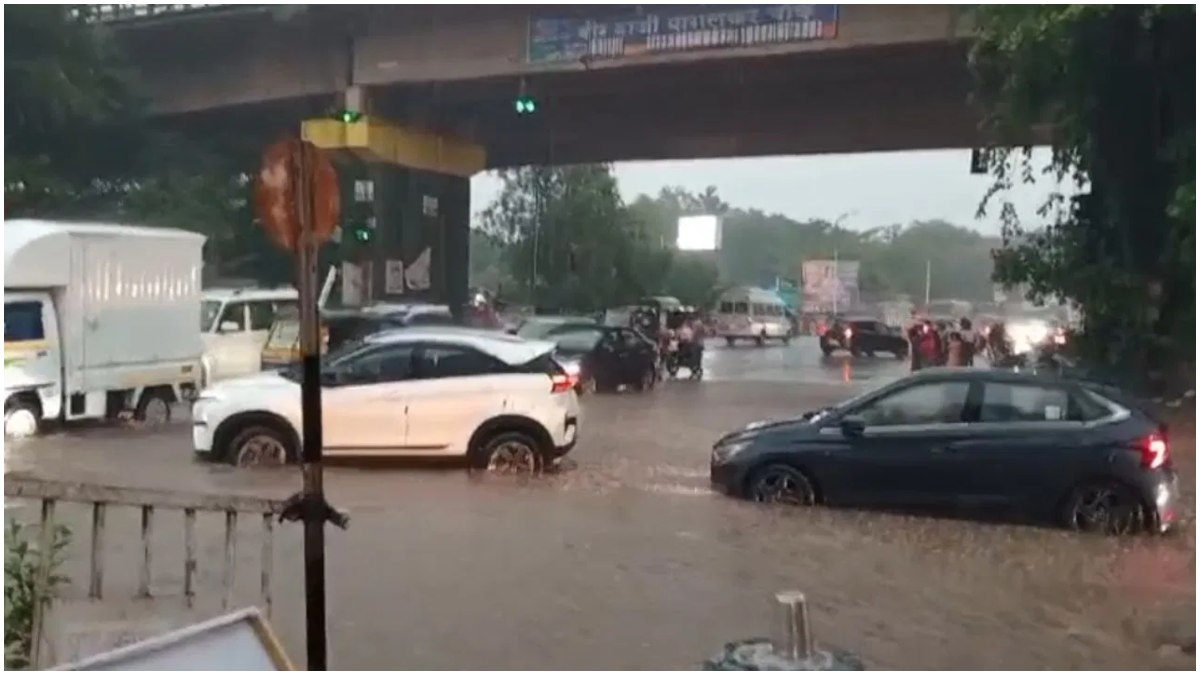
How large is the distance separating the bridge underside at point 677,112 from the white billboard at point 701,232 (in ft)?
1.38

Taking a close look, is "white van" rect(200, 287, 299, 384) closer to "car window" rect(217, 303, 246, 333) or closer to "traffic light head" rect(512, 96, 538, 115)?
"car window" rect(217, 303, 246, 333)

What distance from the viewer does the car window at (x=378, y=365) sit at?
9492 millimetres

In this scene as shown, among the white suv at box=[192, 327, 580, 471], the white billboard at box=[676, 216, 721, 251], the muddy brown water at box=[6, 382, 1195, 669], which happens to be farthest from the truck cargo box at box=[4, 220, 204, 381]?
the white billboard at box=[676, 216, 721, 251]

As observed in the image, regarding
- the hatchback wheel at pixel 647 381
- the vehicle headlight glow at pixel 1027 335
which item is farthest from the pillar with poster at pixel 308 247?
the hatchback wheel at pixel 647 381

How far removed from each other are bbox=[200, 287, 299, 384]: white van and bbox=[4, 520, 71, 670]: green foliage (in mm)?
3140

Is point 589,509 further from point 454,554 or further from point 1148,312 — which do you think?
point 1148,312

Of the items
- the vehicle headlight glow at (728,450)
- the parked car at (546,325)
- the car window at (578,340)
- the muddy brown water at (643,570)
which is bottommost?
the muddy brown water at (643,570)

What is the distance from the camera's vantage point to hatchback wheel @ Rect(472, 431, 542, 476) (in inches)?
386

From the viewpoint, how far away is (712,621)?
6285mm

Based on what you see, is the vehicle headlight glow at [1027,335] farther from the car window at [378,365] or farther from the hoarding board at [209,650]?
the hoarding board at [209,650]

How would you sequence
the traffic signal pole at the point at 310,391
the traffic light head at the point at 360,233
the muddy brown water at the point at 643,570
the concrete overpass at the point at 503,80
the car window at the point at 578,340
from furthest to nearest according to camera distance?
the car window at the point at 578,340
the concrete overpass at the point at 503,80
the traffic light head at the point at 360,233
the muddy brown water at the point at 643,570
the traffic signal pole at the point at 310,391

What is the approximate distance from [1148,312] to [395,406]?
621cm

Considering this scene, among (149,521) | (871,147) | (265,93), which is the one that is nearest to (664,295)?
(871,147)

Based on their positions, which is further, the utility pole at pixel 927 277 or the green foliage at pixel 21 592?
the utility pole at pixel 927 277
